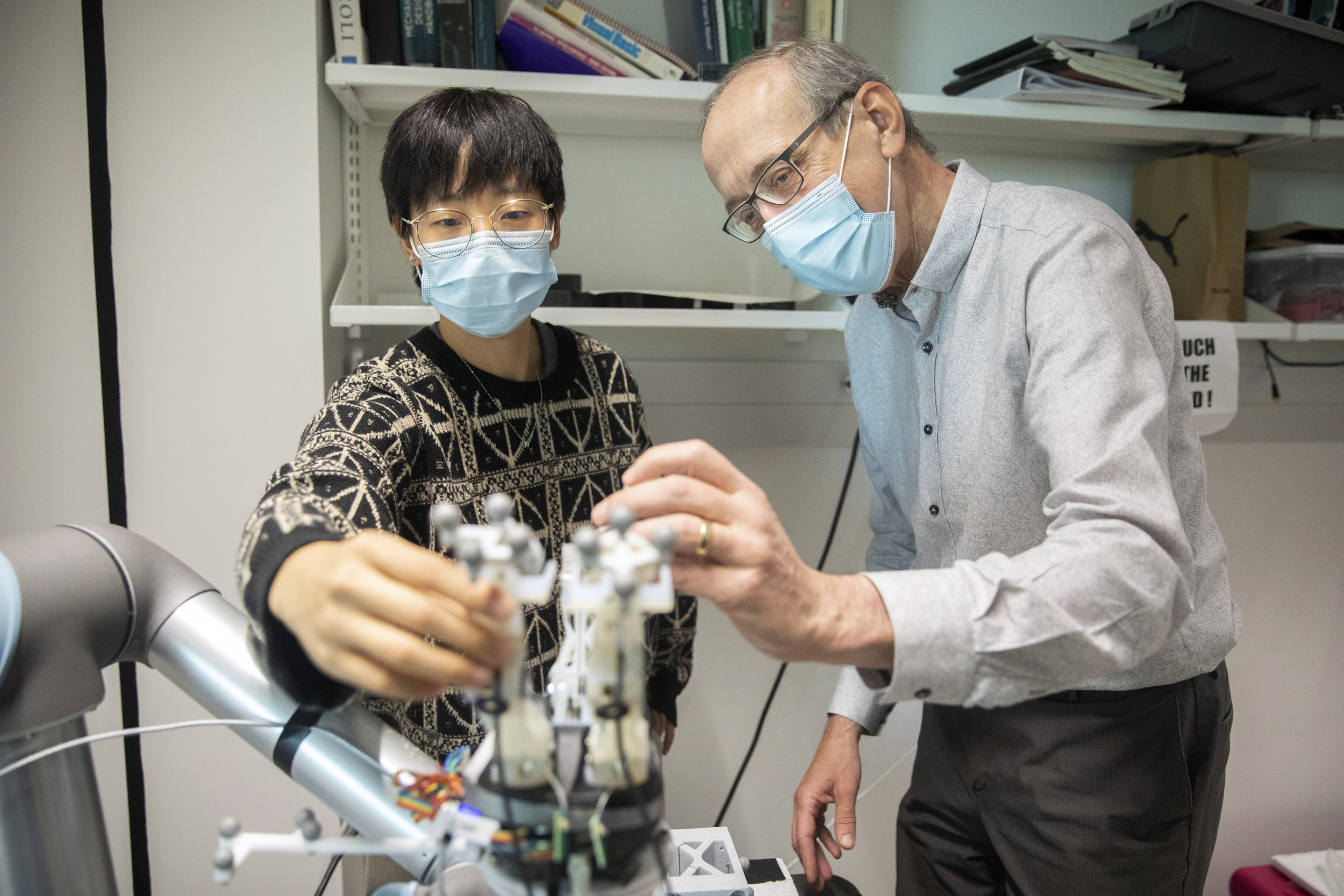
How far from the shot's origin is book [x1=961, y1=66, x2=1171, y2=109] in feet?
4.65

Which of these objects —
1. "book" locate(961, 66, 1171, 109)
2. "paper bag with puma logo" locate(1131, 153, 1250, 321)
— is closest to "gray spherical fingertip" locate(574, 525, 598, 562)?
"book" locate(961, 66, 1171, 109)

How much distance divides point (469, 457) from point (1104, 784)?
952mm

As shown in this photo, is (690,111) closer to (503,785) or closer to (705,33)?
(705,33)

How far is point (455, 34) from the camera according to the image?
1330mm

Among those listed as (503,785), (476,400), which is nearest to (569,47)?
(476,400)

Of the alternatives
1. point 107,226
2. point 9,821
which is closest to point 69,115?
point 107,226

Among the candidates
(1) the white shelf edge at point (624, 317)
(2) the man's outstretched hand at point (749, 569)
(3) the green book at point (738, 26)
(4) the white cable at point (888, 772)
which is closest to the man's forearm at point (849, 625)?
(2) the man's outstretched hand at point (749, 569)

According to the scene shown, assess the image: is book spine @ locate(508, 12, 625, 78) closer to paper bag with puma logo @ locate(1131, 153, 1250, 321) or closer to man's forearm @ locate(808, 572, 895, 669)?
man's forearm @ locate(808, 572, 895, 669)

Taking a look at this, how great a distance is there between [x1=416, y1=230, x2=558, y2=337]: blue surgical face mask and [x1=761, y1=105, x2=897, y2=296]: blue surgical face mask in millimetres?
331

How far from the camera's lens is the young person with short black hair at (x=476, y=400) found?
916mm

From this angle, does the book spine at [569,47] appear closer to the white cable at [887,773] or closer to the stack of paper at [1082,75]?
the stack of paper at [1082,75]

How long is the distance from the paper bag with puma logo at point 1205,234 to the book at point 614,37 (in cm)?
109

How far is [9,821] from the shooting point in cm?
52

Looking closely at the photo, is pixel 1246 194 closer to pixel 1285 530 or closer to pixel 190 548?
pixel 1285 530
